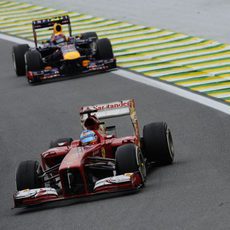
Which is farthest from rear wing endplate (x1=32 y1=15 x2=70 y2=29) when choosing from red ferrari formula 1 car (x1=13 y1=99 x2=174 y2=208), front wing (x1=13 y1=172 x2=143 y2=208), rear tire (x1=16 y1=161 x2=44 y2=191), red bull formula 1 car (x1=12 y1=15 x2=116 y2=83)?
front wing (x1=13 y1=172 x2=143 y2=208)

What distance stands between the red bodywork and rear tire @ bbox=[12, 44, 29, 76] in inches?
465

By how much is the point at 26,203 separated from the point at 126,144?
5.37 ft

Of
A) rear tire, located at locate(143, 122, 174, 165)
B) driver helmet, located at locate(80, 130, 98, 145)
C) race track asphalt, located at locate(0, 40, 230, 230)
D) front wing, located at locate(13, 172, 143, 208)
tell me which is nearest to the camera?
race track asphalt, located at locate(0, 40, 230, 230)

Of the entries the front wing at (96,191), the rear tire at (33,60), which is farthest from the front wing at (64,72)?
the front wing at (96,191)

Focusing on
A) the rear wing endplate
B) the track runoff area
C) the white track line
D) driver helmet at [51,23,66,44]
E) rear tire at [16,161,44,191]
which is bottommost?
the white track line

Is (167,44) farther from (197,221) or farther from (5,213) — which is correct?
(197,221)

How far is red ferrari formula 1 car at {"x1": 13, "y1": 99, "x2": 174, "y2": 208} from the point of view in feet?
43.9

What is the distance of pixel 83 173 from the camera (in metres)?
13.4

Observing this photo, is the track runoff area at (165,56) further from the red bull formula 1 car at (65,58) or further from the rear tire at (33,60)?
the rear tire at (33,60)

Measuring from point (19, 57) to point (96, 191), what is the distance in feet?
44.5

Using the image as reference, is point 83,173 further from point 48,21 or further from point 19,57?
point 19,57

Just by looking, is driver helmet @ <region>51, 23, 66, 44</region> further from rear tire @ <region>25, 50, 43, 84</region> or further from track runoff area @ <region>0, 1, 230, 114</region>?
track runoff area @ <region>0, 1, 230, 114</region>

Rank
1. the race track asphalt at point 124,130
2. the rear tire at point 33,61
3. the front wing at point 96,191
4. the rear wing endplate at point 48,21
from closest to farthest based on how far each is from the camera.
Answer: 1. the race track asphalt at point 124,130
2. the front wing at point 96,191
3. the rear tire at point 33,61
4. the rear wing endplate at point 48,21

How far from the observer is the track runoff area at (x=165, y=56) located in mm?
21845
